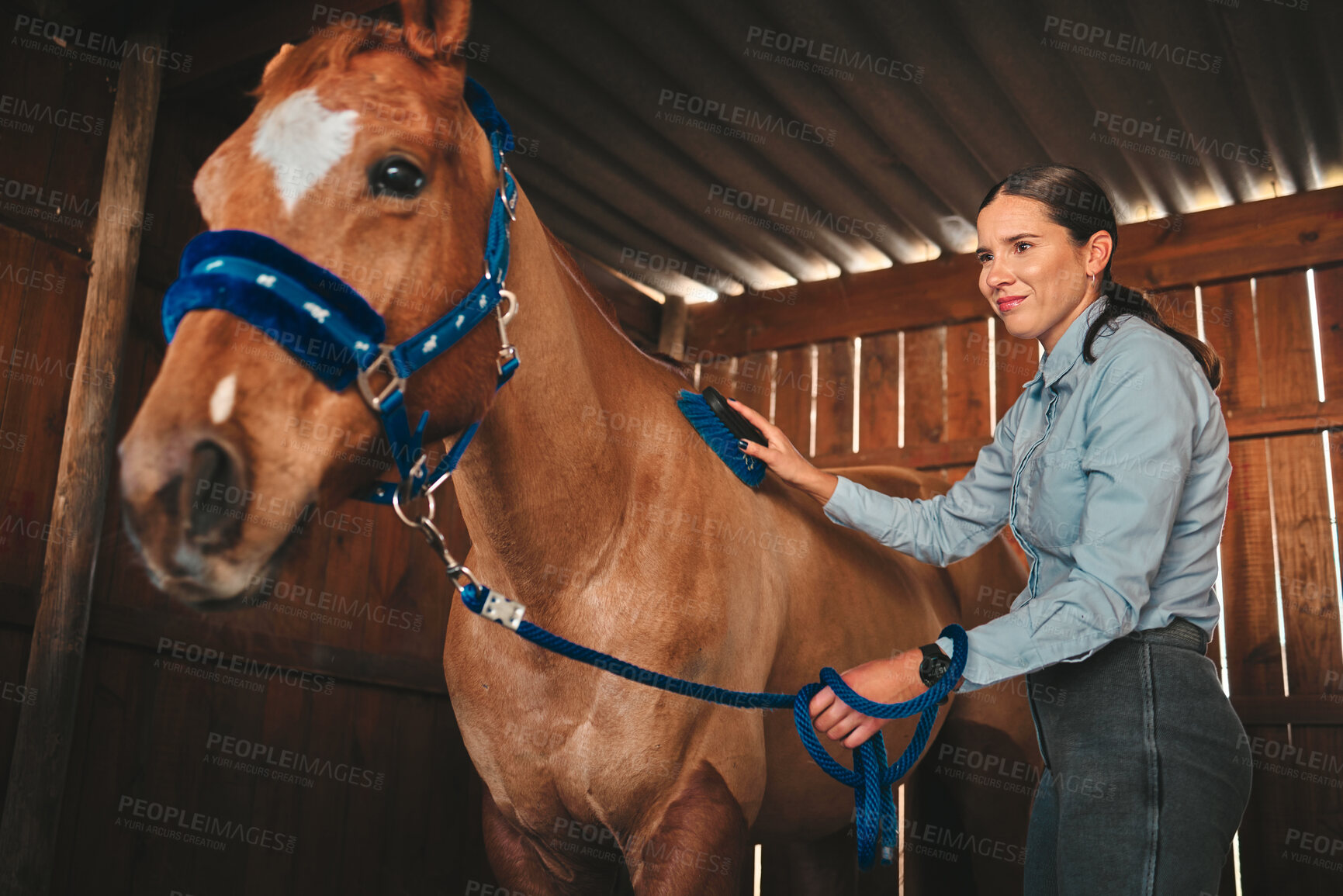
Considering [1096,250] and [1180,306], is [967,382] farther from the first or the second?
[1096,250]

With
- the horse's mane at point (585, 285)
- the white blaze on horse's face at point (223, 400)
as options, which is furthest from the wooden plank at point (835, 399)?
the white blaze on horse's face at point (223, 400)

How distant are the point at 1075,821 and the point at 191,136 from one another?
157 inches

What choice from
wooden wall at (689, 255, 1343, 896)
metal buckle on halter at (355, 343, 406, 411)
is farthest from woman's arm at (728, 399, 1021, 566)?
wooden wall at (689, 255, 1343, 896)

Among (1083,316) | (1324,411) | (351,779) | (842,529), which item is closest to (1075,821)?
(1083,316)

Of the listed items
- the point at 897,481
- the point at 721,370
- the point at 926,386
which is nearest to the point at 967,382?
the point at 926,386

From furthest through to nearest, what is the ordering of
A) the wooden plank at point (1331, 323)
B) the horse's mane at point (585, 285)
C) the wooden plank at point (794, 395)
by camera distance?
the wooden plank at point (794, 395) → the wooden plank at point (1331, 323) → the horse's mane at point (585, 285)

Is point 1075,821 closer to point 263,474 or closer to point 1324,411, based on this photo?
point 263,474

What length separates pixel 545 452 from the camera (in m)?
1.85

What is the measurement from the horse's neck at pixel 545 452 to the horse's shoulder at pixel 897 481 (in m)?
1.42

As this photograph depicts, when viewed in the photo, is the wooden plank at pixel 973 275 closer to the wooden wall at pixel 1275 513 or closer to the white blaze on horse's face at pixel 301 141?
the wooden wall at pixel 1275 513

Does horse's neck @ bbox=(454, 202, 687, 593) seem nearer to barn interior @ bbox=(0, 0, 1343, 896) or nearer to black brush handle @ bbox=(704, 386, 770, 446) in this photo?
black brush handle @ bbox=(704, 386, 770, 446)

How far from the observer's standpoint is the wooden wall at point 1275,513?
4293 mm

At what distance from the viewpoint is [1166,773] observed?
1451 millimetres

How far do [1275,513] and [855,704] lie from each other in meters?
3.97
